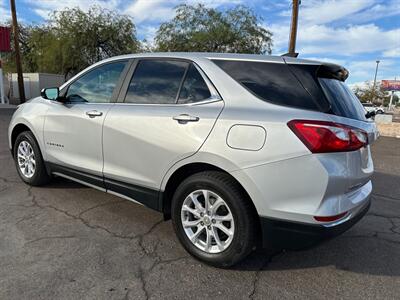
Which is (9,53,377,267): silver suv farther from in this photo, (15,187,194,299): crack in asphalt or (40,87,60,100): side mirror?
(40,87,60,100): side mirror

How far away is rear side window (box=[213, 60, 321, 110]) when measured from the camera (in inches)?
101

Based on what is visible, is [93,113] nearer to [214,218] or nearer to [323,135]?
[214,218]

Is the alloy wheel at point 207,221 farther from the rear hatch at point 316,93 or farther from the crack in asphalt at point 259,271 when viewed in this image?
the rear hatch at point 316,93

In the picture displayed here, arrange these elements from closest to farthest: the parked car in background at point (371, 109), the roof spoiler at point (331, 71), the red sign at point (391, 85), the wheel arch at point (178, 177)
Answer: the roof spoiler at point (331, 71) < the wheel arch at point (178, 177) < the parked car in background at point (371, 109) < the red sign at point (391, 85)

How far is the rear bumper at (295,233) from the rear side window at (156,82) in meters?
1.38

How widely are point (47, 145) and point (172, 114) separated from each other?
214 cm

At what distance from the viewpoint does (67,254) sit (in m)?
3.04

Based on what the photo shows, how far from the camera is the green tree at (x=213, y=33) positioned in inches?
974

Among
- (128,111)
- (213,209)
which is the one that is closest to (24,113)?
(128,111)

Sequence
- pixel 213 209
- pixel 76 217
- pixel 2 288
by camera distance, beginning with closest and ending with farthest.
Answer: pixel 2 288 → pixel 213 209 → pixel 76 217

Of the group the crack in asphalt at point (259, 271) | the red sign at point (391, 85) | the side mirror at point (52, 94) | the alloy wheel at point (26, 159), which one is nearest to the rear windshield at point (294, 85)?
the crack in asphalt at point (259, 271)

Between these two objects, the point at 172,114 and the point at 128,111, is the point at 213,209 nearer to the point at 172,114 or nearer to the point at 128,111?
the point at 172,114

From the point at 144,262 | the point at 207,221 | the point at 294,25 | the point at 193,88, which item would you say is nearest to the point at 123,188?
the point at 144,262

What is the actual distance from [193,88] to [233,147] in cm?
74
